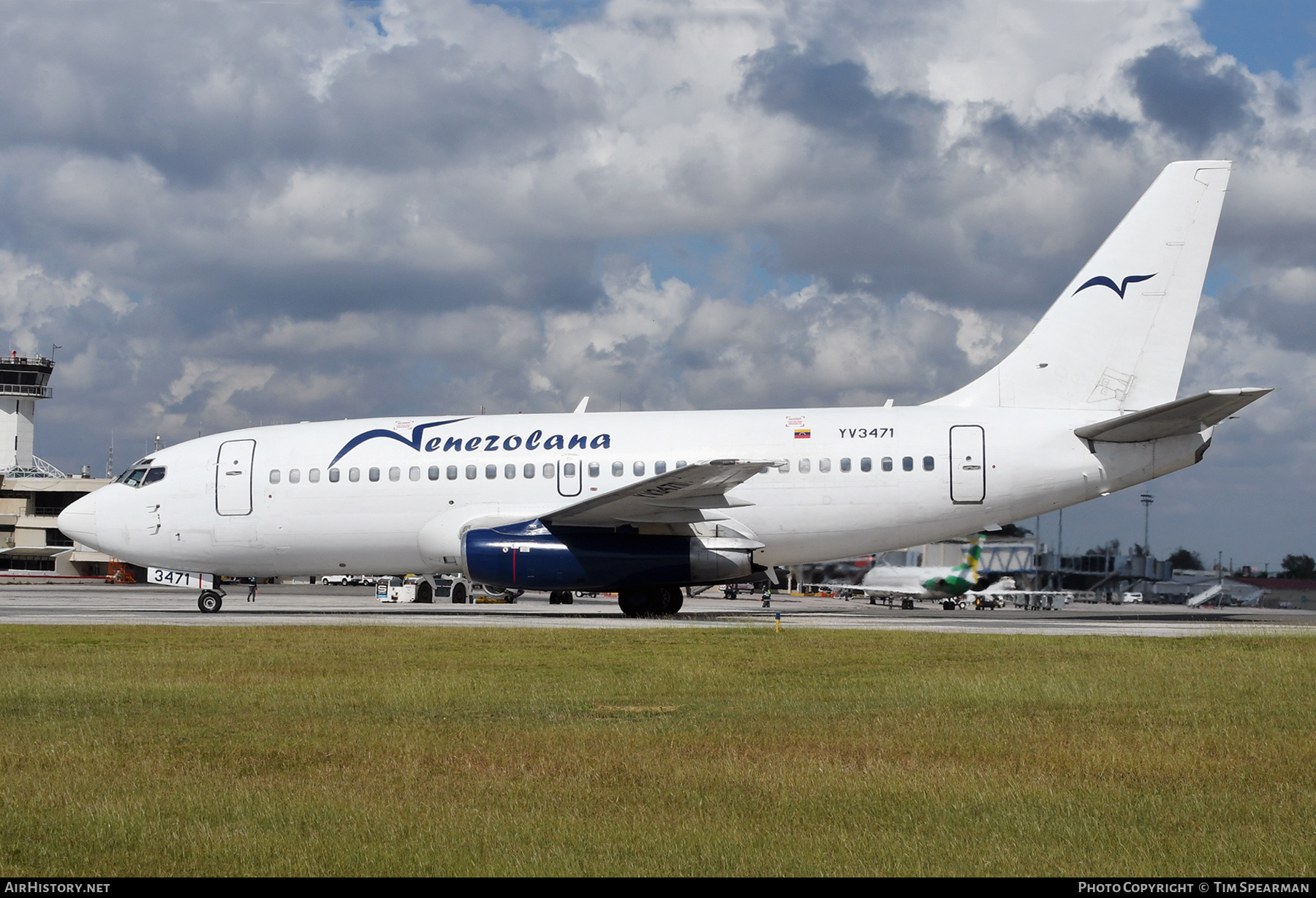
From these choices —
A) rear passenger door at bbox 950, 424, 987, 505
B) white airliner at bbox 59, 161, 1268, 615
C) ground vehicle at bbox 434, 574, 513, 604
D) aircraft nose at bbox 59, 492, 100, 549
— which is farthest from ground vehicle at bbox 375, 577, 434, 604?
rear passenger door at bbox 950, 424, 987, 505

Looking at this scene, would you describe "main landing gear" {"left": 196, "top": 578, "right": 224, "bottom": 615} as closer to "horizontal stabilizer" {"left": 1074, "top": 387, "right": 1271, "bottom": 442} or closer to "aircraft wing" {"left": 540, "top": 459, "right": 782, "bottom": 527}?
"aircraft wing" {"left": 540, "top": 459, "right": 782, "bottom": 527}

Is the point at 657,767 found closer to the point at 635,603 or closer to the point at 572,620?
the point at 572,620

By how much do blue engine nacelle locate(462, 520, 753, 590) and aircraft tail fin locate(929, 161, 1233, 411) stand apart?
25.7ft

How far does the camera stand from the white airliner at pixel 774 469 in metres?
24.0

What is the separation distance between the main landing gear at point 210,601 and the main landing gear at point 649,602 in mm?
9562

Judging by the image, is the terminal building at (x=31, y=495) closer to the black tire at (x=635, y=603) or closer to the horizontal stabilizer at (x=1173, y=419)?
the black tire at (x=635, y=603)

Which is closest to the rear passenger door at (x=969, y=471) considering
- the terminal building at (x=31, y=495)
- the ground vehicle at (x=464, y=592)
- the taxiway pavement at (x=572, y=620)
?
the taxiway pavement at (x=572, y=620)

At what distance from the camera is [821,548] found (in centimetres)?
2506

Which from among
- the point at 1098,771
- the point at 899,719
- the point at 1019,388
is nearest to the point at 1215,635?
the point at 1019,388

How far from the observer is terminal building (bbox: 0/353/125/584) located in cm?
8706

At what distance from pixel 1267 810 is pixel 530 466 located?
20.1 m

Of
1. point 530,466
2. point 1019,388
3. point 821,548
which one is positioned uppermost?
point 1019,388
